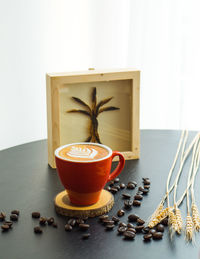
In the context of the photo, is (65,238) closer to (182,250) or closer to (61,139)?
(182,250)

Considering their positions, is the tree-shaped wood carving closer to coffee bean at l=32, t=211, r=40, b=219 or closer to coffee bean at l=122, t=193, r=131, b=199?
coffee bean at l=122, t=193, r=131, b=199

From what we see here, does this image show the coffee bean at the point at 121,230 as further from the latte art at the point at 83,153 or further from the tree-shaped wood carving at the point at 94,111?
the tree-shaped wood carving at the point at 94,111

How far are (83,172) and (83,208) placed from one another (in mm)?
93

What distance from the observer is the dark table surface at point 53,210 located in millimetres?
900

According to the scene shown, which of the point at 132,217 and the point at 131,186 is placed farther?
the point at 131,186

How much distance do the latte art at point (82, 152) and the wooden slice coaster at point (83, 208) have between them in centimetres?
12

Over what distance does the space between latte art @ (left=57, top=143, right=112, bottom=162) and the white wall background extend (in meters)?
1.44

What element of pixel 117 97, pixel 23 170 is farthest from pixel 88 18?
pixel 23 170

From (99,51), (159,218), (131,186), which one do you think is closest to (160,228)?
(159,218)

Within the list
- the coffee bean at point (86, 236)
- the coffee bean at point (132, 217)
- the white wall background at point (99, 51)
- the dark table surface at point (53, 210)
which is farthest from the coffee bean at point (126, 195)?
the white wall background at point (99, 51)

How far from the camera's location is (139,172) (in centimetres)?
134

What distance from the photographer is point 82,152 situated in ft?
3.58

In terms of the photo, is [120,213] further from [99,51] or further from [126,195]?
[99,51]

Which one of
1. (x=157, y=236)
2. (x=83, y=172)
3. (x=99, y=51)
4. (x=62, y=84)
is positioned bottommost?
(x=157, y=236)
